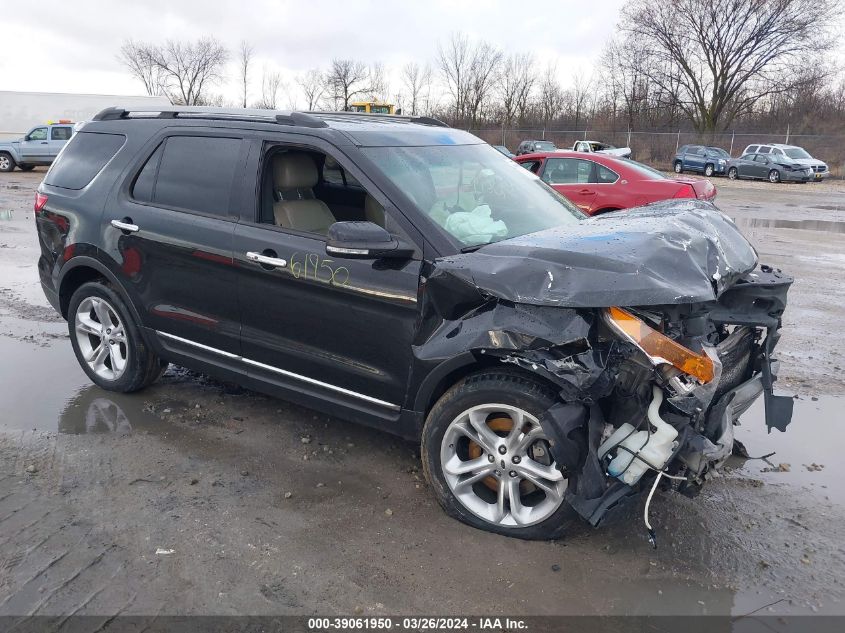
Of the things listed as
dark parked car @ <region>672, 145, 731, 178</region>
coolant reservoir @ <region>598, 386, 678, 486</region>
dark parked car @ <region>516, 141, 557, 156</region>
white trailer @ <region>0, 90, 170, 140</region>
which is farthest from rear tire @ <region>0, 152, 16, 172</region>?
dark parked car @ <region>672, 145, 731, 178</region>

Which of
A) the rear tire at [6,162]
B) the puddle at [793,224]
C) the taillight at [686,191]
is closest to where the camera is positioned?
the taillight at [686,191]

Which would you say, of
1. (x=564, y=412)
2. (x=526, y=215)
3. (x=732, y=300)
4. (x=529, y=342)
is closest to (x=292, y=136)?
(x=526, y=215)

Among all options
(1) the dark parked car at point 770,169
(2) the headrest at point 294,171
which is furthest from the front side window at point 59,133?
(1) the dark parked car at point 770,169

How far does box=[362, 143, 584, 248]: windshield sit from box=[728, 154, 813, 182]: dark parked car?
3001 centimetres

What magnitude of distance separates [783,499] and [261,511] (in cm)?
284

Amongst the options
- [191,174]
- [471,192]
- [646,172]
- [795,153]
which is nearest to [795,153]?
[795,153]

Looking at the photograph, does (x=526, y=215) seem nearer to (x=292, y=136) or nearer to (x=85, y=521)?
(x=292, y=136)

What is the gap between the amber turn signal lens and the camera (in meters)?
2.90

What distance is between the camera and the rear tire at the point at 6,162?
25.6m

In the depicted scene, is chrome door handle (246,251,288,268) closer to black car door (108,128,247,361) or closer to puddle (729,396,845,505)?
black car door (108,128,247,361)

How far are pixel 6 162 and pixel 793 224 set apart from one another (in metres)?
26.5

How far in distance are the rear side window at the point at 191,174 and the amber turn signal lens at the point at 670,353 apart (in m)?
2.58

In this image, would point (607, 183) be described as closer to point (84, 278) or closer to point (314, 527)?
point (84, 278)

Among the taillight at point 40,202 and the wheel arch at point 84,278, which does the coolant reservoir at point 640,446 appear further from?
the taillight at point 40,202
